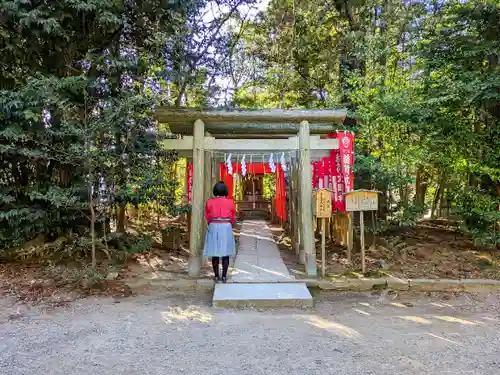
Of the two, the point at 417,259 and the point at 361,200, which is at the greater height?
the point at 361,200

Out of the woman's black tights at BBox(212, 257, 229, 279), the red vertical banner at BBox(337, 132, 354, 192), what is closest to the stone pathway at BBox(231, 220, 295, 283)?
the woman's black tights at BBox(212, 257, 229, 279)

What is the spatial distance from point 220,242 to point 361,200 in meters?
2.70

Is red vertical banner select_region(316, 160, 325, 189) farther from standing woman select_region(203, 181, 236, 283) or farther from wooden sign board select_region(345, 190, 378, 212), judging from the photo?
standing woman select_region(203, 181, 236, 283)

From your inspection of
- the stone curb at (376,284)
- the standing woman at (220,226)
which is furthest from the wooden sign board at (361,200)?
the standing woman at (220,226)

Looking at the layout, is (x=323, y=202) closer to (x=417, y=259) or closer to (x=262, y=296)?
(x=262, y=296)

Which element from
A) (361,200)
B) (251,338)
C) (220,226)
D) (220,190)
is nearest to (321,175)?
(361,200)

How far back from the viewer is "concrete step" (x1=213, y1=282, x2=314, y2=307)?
502 centimetres

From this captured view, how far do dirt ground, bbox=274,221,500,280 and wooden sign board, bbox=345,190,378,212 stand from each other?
3.85 ft

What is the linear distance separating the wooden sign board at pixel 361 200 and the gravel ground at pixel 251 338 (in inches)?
70.2

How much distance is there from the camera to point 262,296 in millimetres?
5152

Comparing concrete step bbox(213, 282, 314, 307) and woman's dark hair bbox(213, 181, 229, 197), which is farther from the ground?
woman's dark hair bbox(213, 181, 229, 197)

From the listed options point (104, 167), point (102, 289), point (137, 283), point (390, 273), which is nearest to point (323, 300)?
point (390, 273)

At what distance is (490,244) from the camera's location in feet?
24.5

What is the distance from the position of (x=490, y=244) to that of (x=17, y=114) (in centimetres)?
915
